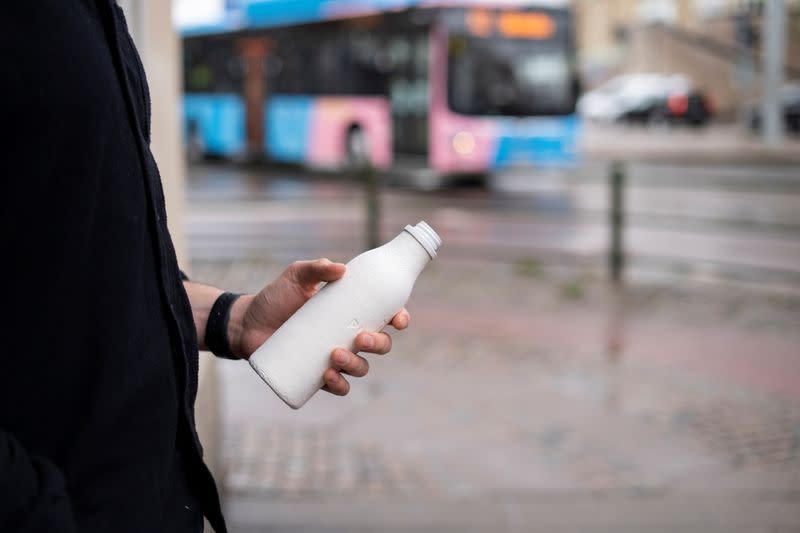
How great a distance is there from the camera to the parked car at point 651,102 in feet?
151

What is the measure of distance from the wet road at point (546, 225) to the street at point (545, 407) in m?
0.08

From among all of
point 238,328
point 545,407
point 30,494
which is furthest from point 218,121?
point 30,494

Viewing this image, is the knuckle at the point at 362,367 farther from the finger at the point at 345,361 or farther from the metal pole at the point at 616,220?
the metal pole at the point at 616,220

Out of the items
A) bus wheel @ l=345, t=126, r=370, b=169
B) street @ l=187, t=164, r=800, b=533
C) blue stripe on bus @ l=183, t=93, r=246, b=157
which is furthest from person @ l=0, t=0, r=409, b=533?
blue stripe on bus @ l=183, t=93, r=246, b=157

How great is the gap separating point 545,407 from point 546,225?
27.6 ft

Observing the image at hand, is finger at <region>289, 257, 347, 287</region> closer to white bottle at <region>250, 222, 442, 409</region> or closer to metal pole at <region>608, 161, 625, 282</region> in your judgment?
white bottle at <region>250, 222, 442, 409</region>

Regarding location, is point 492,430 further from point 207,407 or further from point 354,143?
point 354,143

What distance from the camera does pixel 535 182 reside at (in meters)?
23.1

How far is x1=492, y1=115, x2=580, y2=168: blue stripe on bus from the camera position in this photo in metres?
18.4

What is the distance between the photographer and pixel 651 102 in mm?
48281

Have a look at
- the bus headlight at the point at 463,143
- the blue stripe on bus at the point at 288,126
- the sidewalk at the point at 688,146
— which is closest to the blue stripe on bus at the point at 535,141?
the bus headlight at the point at 463,143

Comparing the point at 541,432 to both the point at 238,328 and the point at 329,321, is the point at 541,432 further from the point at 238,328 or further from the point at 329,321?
the point at 329,321

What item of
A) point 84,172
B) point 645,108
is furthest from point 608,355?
point 645,108

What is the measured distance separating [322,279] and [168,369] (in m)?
0.36
